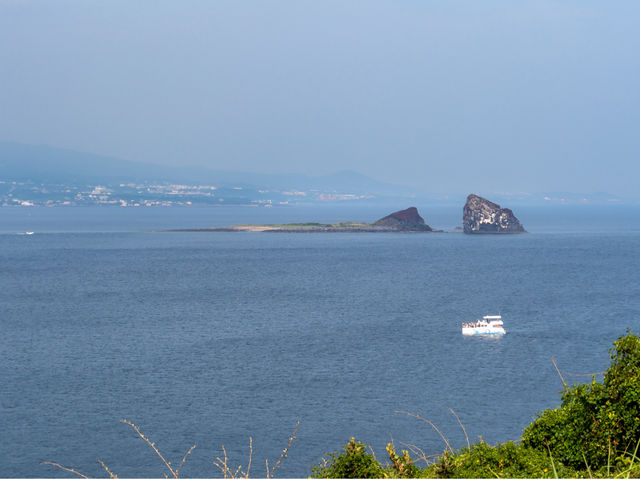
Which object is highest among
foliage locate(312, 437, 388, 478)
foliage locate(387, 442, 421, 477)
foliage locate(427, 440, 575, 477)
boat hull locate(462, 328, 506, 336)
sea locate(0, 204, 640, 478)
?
foliage locate(387, 442, 421, 477)

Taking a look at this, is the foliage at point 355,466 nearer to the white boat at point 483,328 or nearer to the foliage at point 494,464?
the foliage at point 494,464

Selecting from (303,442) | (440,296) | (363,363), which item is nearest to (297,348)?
(363,363)

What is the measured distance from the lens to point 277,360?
63.7m

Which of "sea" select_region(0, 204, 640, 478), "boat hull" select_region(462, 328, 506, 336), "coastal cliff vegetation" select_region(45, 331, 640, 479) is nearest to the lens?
"coastal cliff vegetation" select_region(45, 331, 640, 479)

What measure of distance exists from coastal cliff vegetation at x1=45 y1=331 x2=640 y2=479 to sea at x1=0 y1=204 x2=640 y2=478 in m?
1.61

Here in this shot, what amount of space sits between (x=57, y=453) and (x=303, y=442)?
14276mm

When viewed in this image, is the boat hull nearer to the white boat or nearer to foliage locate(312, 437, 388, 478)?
the white boat

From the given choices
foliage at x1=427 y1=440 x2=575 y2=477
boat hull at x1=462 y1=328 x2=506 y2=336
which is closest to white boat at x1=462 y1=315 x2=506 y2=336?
boat hull at x1=462 y1=328 x2=506 y2=336

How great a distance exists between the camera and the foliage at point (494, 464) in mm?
13031

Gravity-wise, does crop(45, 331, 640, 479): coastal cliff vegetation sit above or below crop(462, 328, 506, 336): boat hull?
above

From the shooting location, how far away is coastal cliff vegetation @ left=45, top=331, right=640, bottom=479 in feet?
42.3

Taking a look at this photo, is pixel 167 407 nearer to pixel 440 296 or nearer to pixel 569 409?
pixel 569 409

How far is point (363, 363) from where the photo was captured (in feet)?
206

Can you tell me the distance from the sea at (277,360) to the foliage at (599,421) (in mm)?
2956
